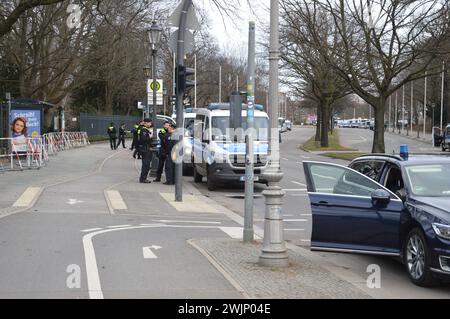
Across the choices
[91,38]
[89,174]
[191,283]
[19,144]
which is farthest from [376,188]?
[91,38]

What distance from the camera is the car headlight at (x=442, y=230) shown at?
700 centimetres

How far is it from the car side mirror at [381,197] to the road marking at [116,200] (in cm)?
767

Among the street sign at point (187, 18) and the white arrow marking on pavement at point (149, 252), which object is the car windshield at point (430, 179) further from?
the street sign at point (187, 18)

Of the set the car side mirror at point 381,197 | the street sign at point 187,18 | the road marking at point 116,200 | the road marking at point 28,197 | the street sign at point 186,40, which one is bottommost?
the road marking at point 116,200

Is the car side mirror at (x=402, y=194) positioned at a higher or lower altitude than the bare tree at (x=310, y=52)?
lower

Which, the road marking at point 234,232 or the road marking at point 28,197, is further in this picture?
the road marking at point 28,197

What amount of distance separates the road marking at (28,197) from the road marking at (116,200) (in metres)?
1.81

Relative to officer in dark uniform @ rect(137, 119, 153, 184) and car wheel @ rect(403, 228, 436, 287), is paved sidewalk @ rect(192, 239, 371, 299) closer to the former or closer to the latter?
car wheel @ rect(403, 228, 436, 287)

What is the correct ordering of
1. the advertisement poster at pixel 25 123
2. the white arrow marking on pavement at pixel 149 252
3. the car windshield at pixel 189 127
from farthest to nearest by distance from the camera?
1. the advertisement poster at pixel 25 123
2. the car windshield at pixel 189 127
3. the white arrow marking on pavement at pixel 149 252

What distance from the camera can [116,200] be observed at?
15547 millimetres

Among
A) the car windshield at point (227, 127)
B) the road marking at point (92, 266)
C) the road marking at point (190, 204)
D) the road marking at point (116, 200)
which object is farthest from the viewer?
the car windshield at point (227, 127)

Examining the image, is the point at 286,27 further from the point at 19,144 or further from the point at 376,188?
the point at 376,188

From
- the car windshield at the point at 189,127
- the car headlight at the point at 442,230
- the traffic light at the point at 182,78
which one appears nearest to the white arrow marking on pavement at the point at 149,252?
the car headlight at the point at 442,230

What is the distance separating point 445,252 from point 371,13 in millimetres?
31345
